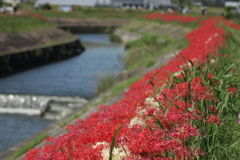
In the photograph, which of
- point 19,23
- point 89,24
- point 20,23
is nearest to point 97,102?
point 19,23

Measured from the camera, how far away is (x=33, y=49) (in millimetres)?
29344

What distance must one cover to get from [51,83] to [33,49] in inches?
266

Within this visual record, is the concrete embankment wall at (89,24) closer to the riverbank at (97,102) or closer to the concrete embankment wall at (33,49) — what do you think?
the concrete embankment wall at (33,49)

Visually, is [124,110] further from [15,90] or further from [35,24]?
[35,24]

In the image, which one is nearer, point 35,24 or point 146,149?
point 146,149

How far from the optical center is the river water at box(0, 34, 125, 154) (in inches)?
605

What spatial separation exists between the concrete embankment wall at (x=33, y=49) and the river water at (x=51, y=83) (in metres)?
0.67

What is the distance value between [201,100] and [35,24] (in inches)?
1365

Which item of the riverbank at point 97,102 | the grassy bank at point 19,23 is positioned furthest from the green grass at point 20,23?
the riverbank at point 97,102

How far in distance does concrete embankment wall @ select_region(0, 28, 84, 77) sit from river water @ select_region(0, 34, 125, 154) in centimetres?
67

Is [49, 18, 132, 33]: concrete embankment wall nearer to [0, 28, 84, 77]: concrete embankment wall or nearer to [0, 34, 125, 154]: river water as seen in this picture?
[0, 28, 84, 77]: concrete embankment wall

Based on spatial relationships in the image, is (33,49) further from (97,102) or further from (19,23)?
(97,102)

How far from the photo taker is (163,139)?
516 cm

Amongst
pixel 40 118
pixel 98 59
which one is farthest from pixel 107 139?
pixel 98 59
